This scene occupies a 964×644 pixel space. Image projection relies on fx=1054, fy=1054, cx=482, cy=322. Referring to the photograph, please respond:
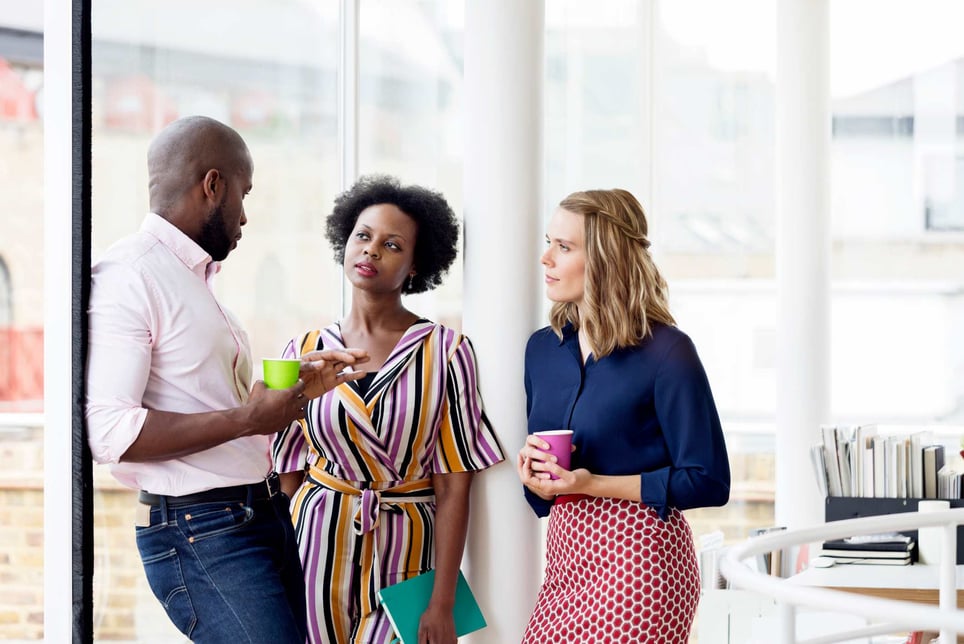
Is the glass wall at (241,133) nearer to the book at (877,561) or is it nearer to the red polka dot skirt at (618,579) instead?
the red polka dot skirt at (618,579)

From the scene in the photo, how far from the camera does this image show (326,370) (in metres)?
2.15

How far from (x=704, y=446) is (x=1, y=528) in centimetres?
139

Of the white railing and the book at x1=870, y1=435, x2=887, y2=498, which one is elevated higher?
the white railing

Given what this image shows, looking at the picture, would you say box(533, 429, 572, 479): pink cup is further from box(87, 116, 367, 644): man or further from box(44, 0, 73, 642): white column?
box(44, 0, 73, 642): white column

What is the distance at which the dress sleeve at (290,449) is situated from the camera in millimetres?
2625

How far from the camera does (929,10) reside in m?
4.67

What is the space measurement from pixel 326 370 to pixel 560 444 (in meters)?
0.52

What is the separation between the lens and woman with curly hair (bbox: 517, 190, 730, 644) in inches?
90.7

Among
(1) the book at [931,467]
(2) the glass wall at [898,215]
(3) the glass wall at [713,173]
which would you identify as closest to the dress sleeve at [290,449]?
(1) the book at [931,467]

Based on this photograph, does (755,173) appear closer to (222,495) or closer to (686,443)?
(686,443)

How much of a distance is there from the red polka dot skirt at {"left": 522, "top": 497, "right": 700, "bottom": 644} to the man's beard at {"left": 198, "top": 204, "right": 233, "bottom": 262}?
3.22ft

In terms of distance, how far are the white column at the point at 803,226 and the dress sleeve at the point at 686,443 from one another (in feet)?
6.00

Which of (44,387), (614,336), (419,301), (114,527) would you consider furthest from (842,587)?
(419,301)

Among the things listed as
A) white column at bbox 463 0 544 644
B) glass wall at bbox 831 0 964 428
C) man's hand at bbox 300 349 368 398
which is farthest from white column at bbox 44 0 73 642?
glass wall at bbox 831 0 964 428
